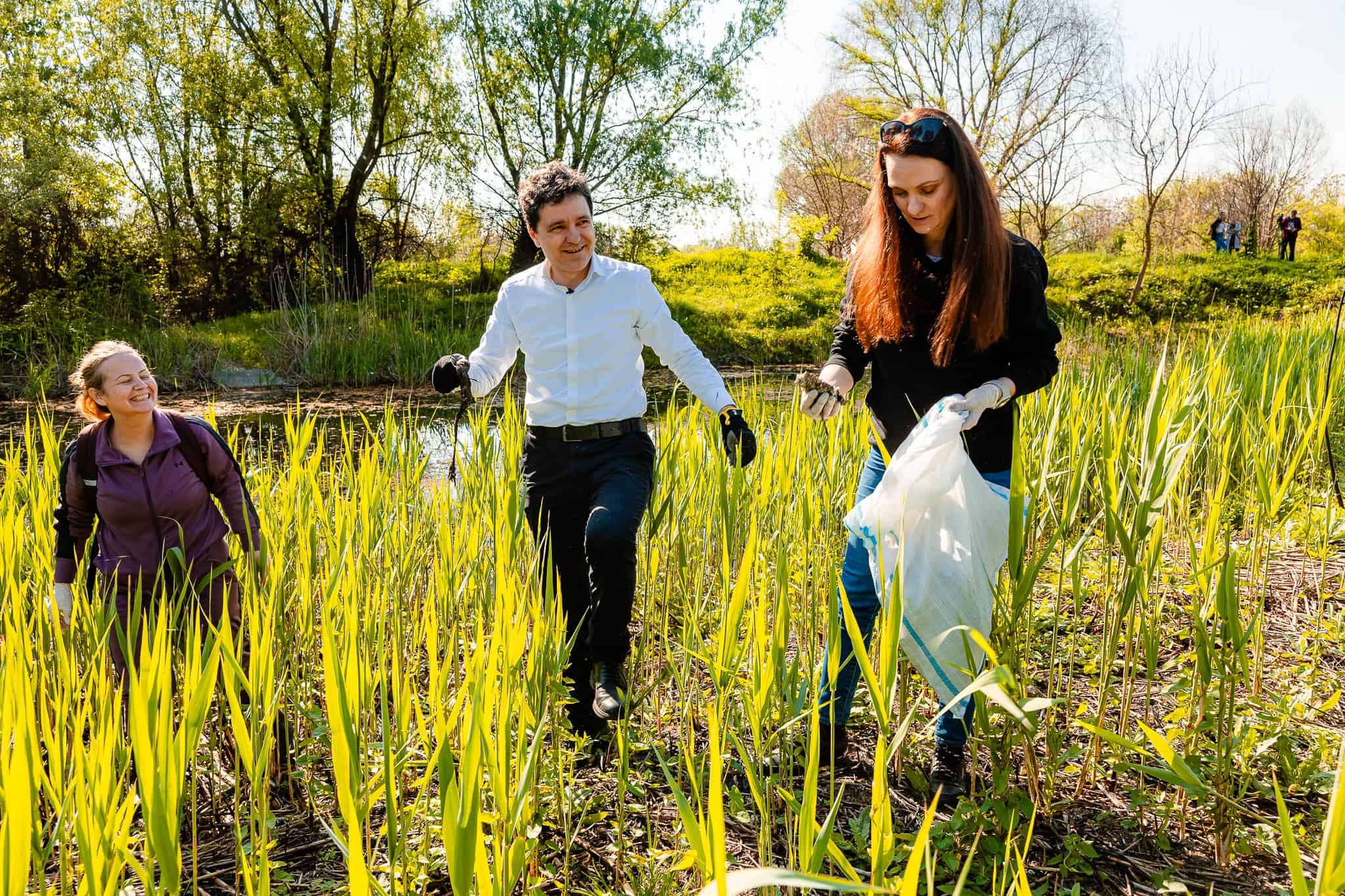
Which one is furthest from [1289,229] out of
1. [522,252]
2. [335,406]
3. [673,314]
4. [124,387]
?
[124,387]

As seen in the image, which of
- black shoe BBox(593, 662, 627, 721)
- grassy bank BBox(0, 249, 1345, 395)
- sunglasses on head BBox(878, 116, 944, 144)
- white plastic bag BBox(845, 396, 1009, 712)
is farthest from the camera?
grassy bank BBox(0, 249, 1345, 395)

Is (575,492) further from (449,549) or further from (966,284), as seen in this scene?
(966,284)

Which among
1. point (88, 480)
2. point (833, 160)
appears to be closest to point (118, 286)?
point (88, 480)

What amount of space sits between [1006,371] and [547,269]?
1.13 metres

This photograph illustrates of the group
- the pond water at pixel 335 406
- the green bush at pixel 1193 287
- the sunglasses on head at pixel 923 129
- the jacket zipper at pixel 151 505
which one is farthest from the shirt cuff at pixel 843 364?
the green bush at pixel 1193 287

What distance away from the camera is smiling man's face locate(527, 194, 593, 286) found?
2.05 meters

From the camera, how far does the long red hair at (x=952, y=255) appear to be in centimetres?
161

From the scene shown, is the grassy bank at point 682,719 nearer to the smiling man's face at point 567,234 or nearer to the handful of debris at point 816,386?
the handful of debris at point 816,386

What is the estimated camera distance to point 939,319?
5.44 feet

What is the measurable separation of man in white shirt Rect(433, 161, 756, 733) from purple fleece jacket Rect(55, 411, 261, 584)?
22.3 inches

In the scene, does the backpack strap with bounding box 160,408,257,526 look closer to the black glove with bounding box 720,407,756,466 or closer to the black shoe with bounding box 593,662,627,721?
the black shoe with bounding box 593,662,627,721

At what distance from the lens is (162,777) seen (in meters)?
0.99

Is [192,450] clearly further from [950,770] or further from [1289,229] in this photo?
[1289,229]

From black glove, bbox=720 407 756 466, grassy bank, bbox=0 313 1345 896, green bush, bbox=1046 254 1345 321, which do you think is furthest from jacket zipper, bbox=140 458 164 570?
green bush, bbox=1046 254 1345 321
